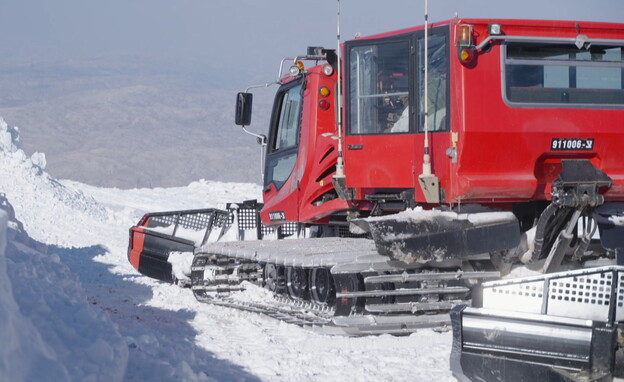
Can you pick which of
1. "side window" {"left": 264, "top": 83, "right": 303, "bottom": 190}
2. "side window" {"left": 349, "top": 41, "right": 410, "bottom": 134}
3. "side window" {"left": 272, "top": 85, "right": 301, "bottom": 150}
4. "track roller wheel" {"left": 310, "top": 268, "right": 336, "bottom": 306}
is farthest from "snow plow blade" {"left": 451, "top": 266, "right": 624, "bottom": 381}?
"side window" {"left": 272, "top": 85, "right": 301, "bottom": 150}

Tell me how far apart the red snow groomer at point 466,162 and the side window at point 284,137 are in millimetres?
1543

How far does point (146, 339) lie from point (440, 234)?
2.39 metres

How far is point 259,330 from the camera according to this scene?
7.73 metres

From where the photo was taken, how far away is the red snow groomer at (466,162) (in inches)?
276

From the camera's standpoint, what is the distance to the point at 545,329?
4.79 meters

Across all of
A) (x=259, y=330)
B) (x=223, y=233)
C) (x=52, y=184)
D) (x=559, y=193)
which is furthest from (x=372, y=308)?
(x=52, y=184)

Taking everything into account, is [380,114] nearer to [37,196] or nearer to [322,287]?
[322,287]

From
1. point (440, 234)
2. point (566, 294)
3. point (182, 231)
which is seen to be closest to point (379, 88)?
point (440, 234)

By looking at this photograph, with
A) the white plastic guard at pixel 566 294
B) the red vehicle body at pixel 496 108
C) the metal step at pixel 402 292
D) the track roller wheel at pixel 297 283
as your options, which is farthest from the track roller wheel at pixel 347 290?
the white plastic guard at pixel 566 294

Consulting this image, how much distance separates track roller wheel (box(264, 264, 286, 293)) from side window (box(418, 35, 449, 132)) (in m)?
2.82

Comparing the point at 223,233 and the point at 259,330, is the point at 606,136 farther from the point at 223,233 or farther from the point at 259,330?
the point at 223,233

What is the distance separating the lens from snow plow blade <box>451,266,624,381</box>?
185 inches

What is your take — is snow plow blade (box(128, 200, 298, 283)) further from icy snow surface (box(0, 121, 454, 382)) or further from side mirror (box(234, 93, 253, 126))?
side mirror (box(234, 93, 253, 126))

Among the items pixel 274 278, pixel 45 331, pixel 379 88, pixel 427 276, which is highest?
pixel 379 88
